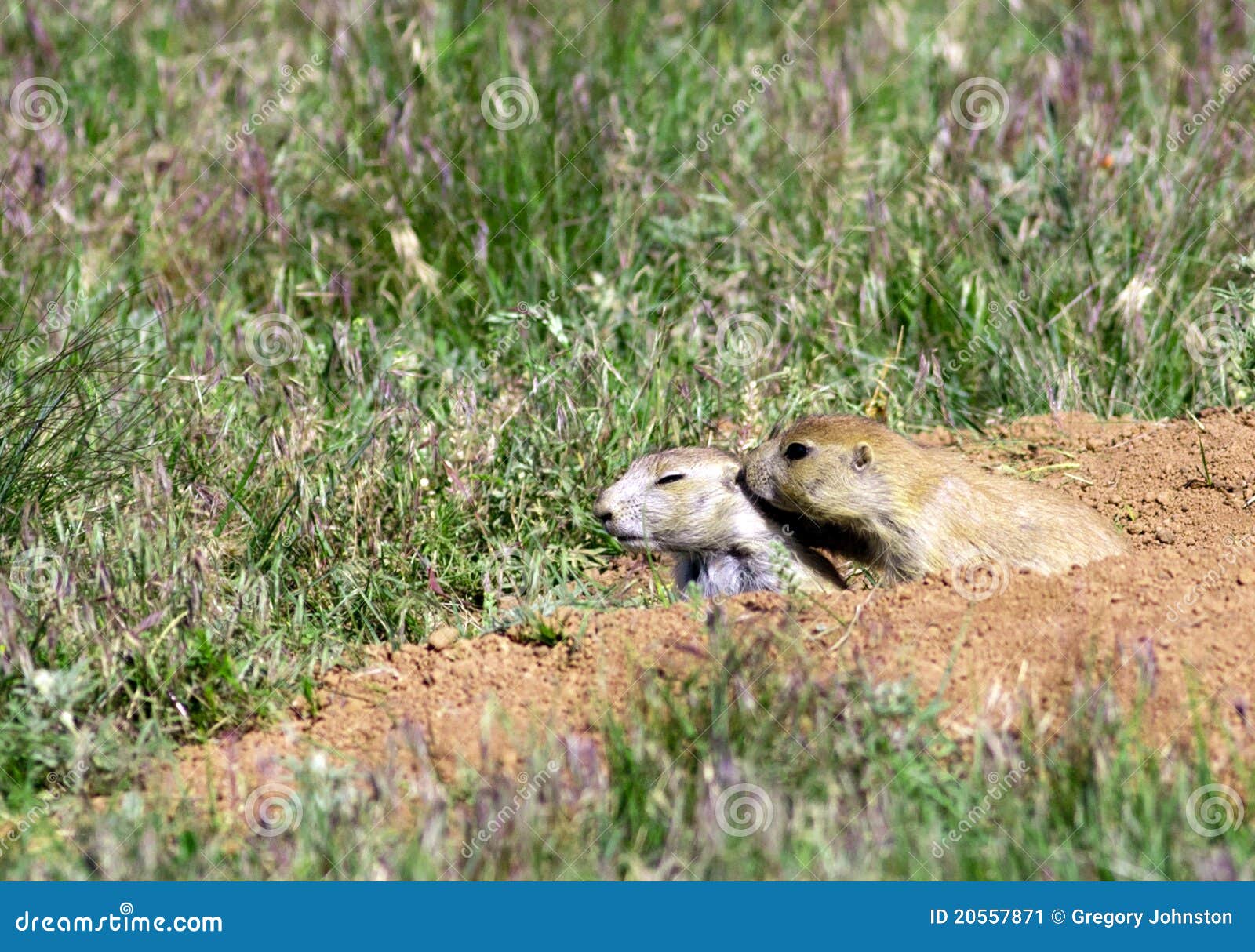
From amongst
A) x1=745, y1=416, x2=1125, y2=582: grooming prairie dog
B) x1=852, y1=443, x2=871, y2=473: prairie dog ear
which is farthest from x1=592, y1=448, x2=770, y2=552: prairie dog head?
x1=852, y1=443, x2=871, y2=473: prairie dog ear

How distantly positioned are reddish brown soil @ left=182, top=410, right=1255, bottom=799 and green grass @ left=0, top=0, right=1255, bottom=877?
0.85 ft

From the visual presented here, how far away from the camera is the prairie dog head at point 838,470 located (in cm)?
564

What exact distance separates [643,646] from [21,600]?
1.90 m

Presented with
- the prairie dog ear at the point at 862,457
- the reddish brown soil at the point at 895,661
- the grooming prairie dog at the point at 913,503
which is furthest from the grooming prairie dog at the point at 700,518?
the reddish brown soil at the point at 895,661

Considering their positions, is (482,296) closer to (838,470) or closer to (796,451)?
(796,451)

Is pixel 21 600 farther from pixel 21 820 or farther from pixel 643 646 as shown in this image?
pixel 643 646

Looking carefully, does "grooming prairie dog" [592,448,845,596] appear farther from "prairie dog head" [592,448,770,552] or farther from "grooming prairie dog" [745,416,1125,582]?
"grooming prairie dog" [745,416,1125,582]

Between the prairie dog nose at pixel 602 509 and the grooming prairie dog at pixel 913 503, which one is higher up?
the grooming prairie dog at pixel 913 503

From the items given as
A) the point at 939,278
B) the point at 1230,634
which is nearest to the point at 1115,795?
the point at 1230,634

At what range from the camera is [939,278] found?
24.3 feet

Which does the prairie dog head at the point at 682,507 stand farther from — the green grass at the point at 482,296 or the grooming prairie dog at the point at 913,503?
the green grass at the point at 482,296

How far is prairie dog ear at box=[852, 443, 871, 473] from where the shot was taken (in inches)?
220

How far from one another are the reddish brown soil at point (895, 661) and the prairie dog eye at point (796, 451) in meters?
0.76

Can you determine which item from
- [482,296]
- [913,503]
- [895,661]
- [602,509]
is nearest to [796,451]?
[913,503]
